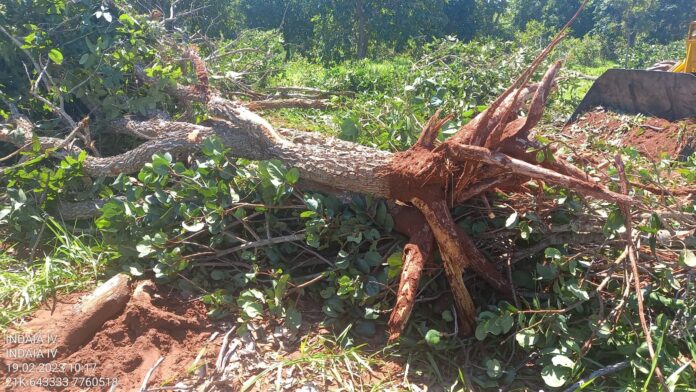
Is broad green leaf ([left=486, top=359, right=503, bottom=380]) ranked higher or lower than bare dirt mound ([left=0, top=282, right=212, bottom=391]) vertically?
higher

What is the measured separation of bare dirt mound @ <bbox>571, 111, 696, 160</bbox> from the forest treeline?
4.65 metres

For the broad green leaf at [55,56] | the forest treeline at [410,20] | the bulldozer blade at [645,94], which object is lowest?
the forest treeline at [410,20]

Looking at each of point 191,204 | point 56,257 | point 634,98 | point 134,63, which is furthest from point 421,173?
point 634,98

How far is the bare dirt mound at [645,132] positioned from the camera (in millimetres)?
4605

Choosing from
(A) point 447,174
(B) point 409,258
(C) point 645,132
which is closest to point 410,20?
(C) point 645,132

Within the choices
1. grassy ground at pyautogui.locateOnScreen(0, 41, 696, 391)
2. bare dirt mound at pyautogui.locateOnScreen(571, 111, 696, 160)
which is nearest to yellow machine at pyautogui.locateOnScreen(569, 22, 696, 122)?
bare dirt mound at pyautogui.locateOnScreen(571, 111, 696, 160)

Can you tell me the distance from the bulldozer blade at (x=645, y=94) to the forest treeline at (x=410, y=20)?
4.56 meters

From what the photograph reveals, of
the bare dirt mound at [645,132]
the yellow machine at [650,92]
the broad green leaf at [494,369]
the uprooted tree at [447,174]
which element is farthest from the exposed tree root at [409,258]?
the yellow machine at [650,92]

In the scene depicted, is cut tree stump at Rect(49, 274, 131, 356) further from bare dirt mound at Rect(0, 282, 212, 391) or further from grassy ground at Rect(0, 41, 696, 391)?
grassy ground at Rect(0, 41, 696, 391)

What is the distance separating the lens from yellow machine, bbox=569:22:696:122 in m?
5.26

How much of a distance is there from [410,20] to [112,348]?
49.8ft

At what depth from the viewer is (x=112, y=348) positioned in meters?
2.28

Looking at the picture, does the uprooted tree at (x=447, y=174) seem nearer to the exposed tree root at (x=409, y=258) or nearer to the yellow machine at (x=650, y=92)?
the exposed tree root at (x=409, y=258)
